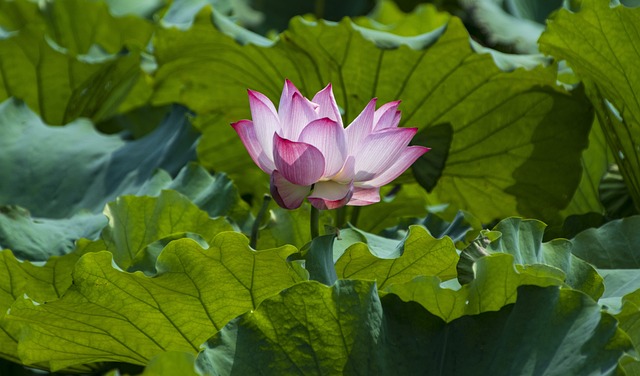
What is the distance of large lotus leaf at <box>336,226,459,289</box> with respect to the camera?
1.08 m

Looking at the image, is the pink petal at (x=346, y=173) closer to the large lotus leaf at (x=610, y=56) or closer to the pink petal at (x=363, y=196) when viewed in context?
the pink petal at (x=363, y=196)

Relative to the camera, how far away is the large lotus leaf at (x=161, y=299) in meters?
1.02

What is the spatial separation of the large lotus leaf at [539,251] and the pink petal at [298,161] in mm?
192

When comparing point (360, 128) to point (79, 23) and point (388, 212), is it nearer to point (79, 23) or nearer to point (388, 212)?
point (388, 212)

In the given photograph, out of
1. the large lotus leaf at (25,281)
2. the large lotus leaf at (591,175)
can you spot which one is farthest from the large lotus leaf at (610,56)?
the large lotus leaf at (25,281)

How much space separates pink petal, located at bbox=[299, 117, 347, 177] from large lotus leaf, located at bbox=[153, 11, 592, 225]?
0.58 metres

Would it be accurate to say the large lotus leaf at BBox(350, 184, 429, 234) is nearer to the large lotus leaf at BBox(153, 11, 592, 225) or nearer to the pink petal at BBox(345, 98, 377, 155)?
the large lotus leaf at BBox(153, 11, 592, 225)

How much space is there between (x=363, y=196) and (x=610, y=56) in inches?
20.4

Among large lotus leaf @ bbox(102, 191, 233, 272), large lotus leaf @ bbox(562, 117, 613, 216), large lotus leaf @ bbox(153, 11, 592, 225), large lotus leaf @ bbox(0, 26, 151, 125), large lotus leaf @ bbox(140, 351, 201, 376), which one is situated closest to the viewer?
large lotus leaf @ bbox(140, 351, 201, 376)

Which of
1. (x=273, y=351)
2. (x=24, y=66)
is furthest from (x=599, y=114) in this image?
(x=24, y=66)

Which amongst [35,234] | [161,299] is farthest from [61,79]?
[161,299]

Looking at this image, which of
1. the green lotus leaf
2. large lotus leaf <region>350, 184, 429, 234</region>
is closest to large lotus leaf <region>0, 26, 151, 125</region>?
the green lotus leaf

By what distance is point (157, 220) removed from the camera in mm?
1316

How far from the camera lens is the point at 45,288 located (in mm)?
1223
